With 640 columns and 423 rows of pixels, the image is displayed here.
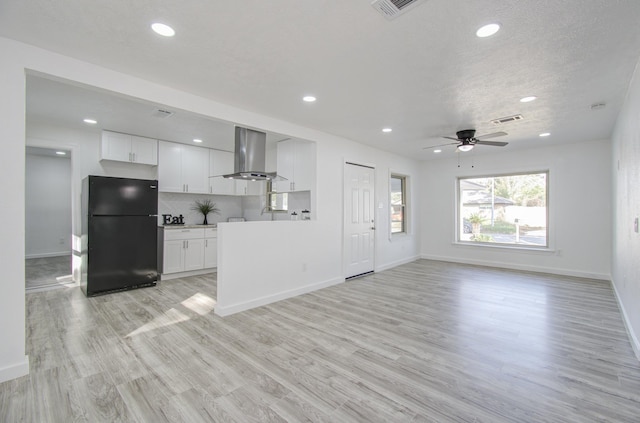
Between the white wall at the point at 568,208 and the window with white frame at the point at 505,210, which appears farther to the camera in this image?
the window with white frame at the point at 505,210

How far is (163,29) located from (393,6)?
1636 millimetres

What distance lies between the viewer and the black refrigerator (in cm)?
425

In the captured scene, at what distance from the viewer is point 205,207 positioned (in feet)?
20.6

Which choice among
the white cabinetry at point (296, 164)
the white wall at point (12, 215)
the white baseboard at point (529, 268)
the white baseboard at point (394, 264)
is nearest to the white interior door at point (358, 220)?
the white baseboard at point (394, 264)

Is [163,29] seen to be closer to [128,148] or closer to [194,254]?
[128,148]

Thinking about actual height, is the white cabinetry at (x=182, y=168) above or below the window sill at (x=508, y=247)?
above

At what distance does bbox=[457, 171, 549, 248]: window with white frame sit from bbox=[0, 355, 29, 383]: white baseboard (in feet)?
25.4

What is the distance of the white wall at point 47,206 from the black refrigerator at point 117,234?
4.32 meters

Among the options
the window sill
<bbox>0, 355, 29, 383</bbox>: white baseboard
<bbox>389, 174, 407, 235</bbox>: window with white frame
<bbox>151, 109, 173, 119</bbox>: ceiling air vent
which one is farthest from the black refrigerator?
the window sill

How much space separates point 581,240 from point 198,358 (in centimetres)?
694

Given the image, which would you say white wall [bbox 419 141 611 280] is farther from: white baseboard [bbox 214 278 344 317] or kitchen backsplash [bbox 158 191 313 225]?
kitchen backsplash [bbox 158 191 313 225]

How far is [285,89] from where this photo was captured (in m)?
3.12

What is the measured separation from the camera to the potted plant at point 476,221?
274 inches

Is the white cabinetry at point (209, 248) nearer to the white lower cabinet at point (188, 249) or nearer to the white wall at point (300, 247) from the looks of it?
the white lower cabinet at point (188, 249)
